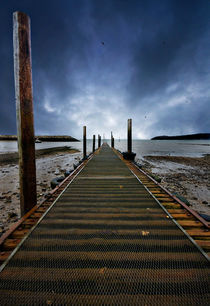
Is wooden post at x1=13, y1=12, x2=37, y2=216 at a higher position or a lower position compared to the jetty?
higher

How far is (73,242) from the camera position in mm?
1915

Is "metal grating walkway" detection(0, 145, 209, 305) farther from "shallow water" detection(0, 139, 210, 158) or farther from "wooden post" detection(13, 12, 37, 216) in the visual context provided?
"shallow water" detection(0, 139, 210, 158)

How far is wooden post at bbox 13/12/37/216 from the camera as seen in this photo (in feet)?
8.14

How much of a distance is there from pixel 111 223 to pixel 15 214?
391 centimetres

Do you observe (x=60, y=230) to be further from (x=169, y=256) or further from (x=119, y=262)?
(x=169, y=256)

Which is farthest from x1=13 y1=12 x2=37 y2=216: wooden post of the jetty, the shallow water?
the shallow water

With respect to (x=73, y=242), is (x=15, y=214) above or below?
below

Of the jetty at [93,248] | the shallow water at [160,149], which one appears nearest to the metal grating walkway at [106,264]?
the jetty at [93,248]

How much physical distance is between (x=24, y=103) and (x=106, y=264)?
3133mm

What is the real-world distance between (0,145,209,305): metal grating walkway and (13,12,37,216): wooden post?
0.83 metres

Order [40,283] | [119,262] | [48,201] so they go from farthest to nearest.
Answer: [48,201] → [119,262] → [40,283]

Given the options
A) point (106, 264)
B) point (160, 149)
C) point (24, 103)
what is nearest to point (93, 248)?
point (106, 264)

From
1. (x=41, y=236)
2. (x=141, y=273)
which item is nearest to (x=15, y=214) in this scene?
(x=41, y=236)

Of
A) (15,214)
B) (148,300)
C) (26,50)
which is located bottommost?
(15,214)
